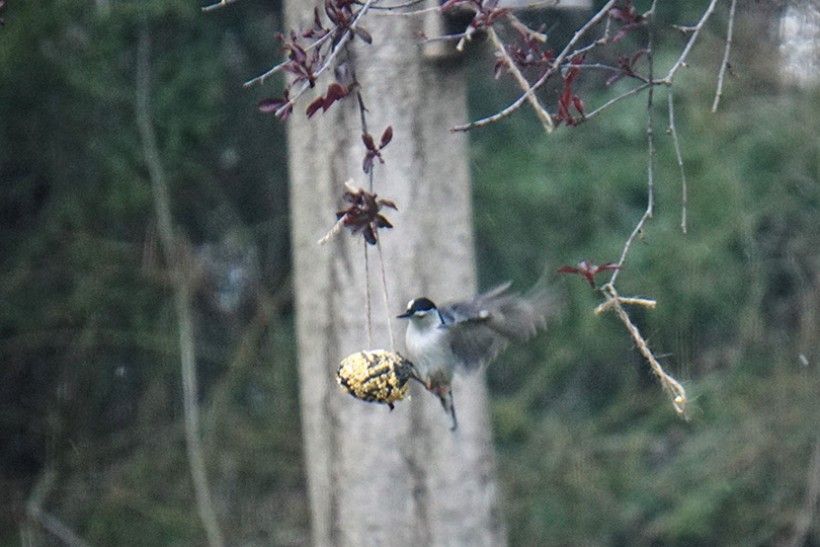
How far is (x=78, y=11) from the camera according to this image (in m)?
5.48

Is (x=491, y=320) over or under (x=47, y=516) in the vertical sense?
over

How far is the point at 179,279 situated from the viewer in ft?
18.8

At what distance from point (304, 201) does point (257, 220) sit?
258 centimetres

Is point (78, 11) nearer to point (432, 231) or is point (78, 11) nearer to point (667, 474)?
point (432, 231)

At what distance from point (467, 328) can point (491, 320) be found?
0.11 meters

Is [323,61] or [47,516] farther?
[47,516]

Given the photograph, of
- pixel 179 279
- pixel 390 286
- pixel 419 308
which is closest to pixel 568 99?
pixel 419 308

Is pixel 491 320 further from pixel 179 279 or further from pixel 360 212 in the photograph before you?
pixel 179 279

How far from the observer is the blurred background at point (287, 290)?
571cm

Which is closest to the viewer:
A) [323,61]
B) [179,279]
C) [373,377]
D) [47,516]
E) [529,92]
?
[529,92]

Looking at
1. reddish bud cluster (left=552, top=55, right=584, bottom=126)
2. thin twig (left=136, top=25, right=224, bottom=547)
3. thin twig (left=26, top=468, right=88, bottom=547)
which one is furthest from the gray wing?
thin twig (left=26, top=468, right=88, bottom=547)

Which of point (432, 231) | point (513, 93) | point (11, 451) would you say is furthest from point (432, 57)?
point (11, 451)

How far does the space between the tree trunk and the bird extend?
2.27 ft

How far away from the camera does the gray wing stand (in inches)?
105
